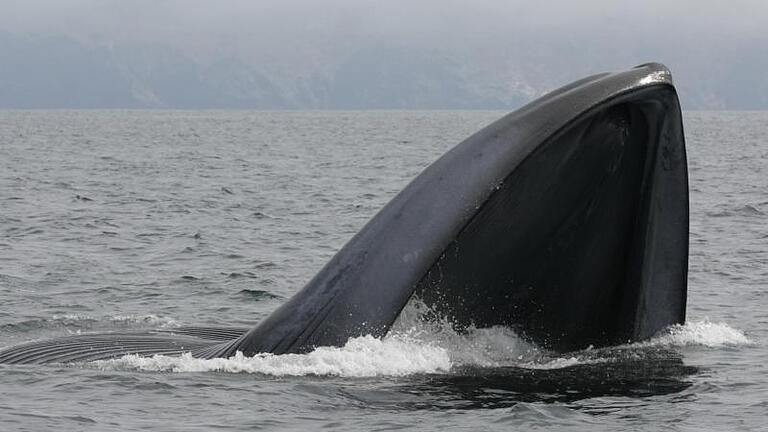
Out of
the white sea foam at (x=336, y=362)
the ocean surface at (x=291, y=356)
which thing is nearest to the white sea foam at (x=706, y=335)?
the ocean surface at (x=291, y=356)

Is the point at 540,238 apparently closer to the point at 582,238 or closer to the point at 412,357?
the point at 582,238

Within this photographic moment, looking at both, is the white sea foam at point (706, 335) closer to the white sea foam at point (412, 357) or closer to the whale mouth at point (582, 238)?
the white sea foam at point (412, 357)

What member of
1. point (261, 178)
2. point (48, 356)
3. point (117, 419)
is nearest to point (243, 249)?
point (48, 356)

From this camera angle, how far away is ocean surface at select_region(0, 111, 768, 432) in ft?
33.9

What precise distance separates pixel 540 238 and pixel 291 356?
209 centimetres

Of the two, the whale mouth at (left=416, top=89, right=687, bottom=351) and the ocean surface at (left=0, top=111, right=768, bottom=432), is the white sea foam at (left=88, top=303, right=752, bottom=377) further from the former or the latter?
the whale mouth at (left=416, top=89, right=687, bottom=351)

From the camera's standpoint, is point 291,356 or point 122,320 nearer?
point 291,356

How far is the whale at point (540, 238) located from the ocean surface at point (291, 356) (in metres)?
0.27

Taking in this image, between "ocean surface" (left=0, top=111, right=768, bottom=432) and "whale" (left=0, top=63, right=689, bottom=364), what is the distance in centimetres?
27

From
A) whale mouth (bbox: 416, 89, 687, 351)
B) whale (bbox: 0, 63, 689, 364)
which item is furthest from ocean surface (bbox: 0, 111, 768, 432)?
whale mouth (bbox: 416, 89, 687, 351)

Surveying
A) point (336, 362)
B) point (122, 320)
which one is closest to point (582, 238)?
point (336, 362)

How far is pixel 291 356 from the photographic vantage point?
1036 centimetres

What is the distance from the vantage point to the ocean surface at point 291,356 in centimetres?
1033

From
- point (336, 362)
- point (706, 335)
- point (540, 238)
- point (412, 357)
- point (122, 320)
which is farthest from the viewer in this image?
point (122, 320)
